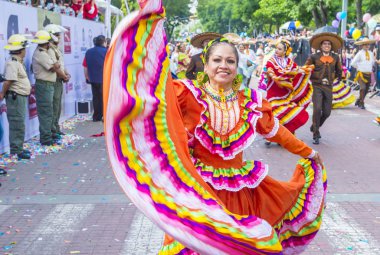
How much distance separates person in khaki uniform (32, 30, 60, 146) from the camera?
32.5 feet

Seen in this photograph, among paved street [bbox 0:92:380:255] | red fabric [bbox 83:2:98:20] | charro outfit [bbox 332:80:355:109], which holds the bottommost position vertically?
paved street [bbox 0:92:380:255]

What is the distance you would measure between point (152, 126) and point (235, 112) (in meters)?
0.93

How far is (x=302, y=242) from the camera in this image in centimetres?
400

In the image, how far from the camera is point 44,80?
32.9 ft

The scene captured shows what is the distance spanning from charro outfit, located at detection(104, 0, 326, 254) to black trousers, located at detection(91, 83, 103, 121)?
10026 millimetres

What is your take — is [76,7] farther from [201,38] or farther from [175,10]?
[175,10]

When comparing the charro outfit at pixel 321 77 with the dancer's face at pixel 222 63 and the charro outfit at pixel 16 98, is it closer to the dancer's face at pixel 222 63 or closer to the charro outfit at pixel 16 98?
the charro outfit at pixel 16 98

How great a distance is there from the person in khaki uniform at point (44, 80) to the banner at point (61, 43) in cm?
45

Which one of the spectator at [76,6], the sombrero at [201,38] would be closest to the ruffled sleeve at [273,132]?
the sombrero at [201,38]

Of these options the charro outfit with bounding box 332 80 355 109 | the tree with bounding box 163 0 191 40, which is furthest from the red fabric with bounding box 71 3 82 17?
the tree with bounding box 163 0 191 40

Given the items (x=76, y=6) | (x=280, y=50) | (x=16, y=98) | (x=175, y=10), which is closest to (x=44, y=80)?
(x=16, y=98)

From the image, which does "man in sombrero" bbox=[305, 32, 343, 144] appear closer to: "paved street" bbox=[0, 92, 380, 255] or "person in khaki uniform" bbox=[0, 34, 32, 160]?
"paved street" bbox=[0, 92, 380, 255]

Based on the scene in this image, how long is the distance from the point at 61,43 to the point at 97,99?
1.66m

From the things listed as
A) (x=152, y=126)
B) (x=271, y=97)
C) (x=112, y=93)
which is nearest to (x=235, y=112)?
(x=152, y=126)
